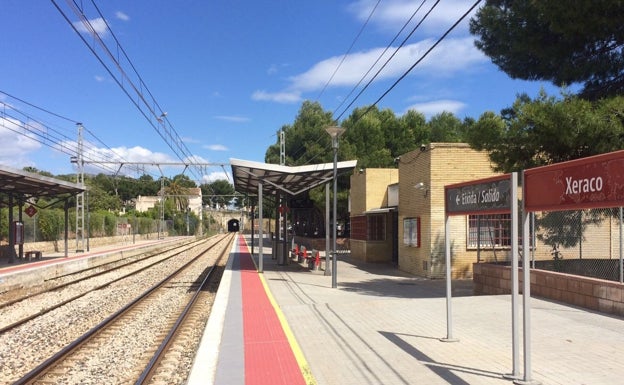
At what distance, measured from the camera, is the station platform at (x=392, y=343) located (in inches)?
230

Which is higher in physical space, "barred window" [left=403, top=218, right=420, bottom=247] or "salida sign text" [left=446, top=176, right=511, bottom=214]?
"salida sign text" [left=446, top=176, right=511, bottom=214]

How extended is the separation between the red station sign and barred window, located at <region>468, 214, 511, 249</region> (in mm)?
12423

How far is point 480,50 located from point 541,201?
9.07 metres

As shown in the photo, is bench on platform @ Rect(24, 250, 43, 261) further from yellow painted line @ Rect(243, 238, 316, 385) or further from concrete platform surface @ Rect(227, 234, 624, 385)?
yellow painted line @ Rect(243, 238, 316, 385)

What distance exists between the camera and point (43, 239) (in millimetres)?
32844

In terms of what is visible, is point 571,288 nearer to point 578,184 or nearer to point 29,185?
point 578,184

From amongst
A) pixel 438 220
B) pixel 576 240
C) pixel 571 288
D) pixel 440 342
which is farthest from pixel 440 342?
pixel 438 220

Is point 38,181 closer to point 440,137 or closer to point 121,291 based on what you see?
point 121,291

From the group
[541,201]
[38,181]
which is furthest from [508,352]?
[38,181]

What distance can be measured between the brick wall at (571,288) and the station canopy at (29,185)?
15.8 meters

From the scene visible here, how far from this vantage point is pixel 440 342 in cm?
743

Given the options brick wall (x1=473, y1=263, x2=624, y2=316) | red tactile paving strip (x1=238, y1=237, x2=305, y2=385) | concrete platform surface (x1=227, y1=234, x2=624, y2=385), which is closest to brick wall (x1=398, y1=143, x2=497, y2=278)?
brick wall (x1=473, y1=263, x2=624, y2=316)

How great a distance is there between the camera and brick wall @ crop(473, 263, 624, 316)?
902 centimetres

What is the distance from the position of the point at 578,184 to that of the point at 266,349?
4.46 m
